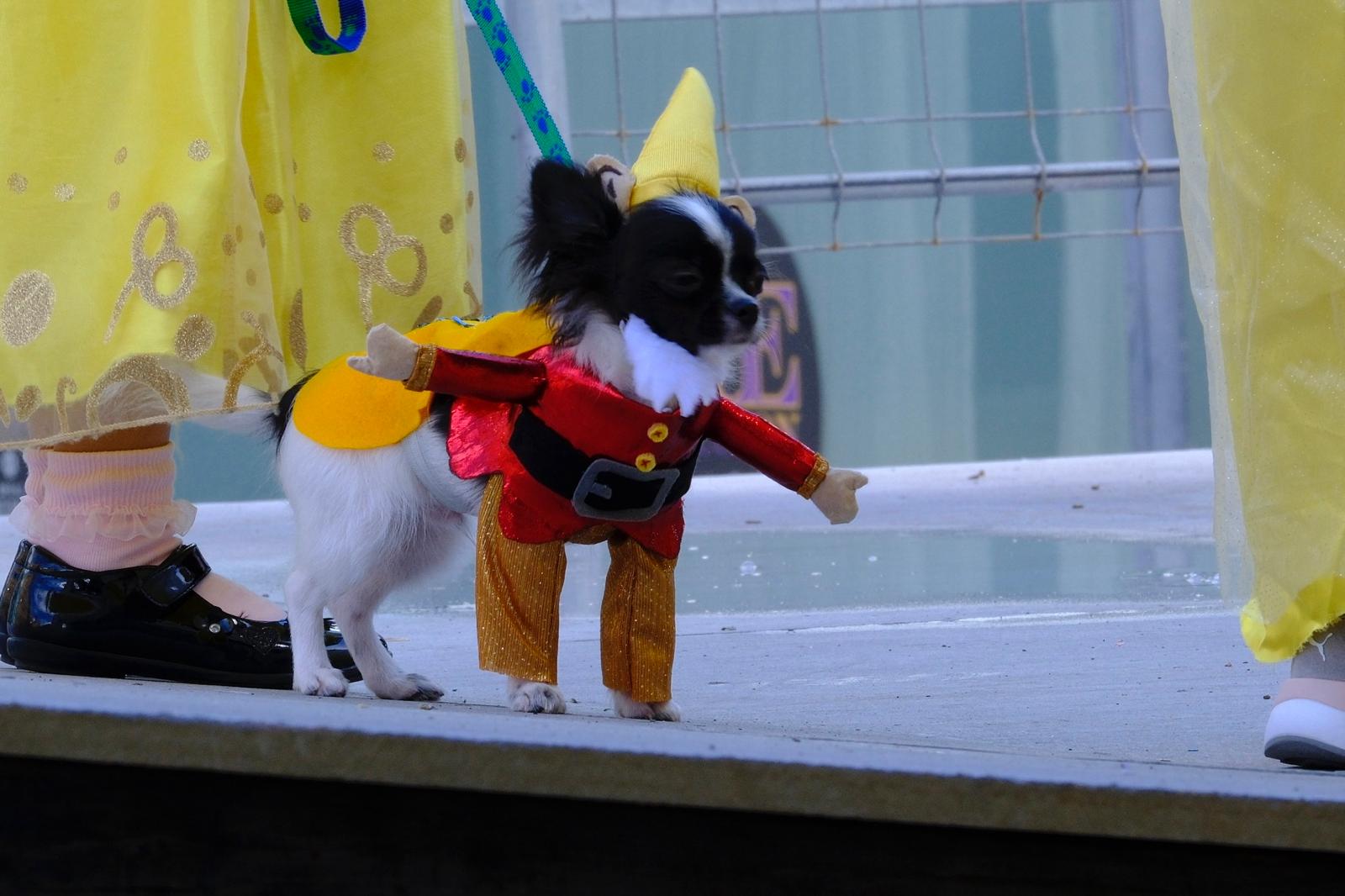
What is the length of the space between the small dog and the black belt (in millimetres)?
61

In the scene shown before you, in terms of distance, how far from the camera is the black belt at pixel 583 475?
131cm

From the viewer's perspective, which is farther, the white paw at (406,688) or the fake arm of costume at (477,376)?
the white paw at (406,688)

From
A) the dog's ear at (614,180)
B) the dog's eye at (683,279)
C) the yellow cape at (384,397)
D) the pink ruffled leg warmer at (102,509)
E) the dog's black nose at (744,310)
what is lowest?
the pink ruffled leg warmer at (102,509)

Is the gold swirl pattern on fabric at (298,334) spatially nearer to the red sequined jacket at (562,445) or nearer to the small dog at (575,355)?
the small dog at (575,355)

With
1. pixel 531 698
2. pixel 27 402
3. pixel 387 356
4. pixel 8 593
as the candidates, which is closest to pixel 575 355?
pixel 387 356

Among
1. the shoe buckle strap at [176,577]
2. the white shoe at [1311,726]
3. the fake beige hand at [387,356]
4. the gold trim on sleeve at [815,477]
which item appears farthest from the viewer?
the shoe buckle strap at [176,577]

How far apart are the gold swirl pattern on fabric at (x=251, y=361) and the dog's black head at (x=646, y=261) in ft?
0.90

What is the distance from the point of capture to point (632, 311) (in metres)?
1.34

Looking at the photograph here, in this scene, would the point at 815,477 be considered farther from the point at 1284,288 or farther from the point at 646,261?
the point at 1284,288

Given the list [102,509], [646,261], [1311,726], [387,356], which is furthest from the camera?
[102,509]

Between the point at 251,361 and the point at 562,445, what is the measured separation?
34cm

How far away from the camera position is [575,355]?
1354 millimetres

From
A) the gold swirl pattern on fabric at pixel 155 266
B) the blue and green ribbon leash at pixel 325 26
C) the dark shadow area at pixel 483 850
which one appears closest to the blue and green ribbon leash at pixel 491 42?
the blue and green ribbon leash at pixel 325 26

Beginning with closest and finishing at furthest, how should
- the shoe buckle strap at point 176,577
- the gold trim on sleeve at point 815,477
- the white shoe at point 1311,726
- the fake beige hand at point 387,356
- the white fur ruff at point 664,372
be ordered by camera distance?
the white shoe at point 1311,726 → the fake beige hand at point 387,356 → the white fur ruff at point 664,372 → the gold trim on sleeve at point 815,477 → the shoe buckle strap at point 176,577
